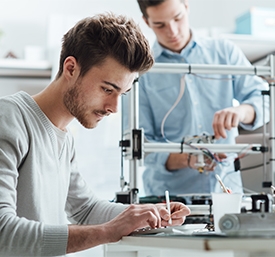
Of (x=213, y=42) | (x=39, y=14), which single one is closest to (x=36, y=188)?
(x=213, y=42)

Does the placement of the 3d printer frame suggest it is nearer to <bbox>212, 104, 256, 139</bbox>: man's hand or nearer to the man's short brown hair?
<bbox>212, 104, 256, 139</bbox>: man's hand

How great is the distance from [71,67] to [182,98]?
3.36ft

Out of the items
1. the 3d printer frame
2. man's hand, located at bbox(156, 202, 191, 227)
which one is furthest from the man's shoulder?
man's hand, located at bbox(156, 202, 191, 227)

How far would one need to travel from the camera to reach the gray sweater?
1117 millimetres

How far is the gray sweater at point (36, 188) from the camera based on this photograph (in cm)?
112

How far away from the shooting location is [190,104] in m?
2.39

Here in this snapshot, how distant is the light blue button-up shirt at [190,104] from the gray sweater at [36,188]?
0.78 metres

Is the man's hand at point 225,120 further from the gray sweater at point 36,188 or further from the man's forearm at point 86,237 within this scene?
the man's forearm at point 86,237

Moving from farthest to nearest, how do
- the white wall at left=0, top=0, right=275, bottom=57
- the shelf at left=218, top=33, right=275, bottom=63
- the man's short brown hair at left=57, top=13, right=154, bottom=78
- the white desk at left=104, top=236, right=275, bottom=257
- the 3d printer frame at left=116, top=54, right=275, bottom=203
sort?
the white wall at left=0, top=0, right=275, bottom=57 → the shelf at left=218, top=33, right=275, bottom=63 → the 3d printer frame at left=116, top=54, right=275, bottom=203 → the man's short brown hair at left=57, top=13, right=154, bottom=78 → the white desk at left=104, top=236, right=275, bottom=257

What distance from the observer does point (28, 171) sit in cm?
131

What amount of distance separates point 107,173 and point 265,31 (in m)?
1.21

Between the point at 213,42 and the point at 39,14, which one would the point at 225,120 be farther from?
the point at 39,14

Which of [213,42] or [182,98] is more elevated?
[213,42]

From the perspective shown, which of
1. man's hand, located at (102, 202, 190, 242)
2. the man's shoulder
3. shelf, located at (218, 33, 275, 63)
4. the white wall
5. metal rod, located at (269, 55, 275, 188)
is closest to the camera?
man's hand, located at (102, 202, 190, 242)
